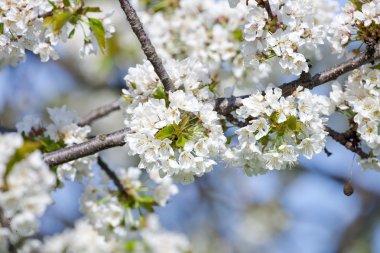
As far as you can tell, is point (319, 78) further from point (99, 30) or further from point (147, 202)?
point (147, 202)

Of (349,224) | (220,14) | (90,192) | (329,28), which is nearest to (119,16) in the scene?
(349,224)

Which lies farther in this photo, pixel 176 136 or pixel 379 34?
pixel 379 34

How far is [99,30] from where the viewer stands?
2.88 meters

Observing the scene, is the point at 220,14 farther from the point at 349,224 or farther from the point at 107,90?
the point at 349,224

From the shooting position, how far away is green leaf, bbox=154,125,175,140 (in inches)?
98.3

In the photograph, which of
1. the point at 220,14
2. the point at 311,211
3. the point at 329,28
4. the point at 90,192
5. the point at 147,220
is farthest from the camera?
the point at 311,211

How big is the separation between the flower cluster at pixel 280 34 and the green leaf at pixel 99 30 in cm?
58

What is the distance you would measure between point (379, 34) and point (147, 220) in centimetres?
256

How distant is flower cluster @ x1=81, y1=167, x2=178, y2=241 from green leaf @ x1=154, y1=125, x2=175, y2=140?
0.93 metres

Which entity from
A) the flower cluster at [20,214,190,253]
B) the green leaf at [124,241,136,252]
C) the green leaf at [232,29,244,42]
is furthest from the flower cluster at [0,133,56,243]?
the green leaf at [124,241,136,252]

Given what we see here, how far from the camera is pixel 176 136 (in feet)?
8.36

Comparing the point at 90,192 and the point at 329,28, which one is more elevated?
the point at 329,28

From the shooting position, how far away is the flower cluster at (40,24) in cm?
275

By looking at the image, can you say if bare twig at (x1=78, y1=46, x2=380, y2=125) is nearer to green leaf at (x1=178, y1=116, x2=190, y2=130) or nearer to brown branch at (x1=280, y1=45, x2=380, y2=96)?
brown branch at (x1=280, y1=45, x2=380, y2=96)
